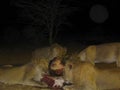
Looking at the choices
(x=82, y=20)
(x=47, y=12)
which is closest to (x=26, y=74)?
(x=47, y=12)

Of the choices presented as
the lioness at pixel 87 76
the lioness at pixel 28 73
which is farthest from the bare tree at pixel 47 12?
the lioness at pixel 87 76

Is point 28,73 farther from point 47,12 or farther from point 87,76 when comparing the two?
point 47,12

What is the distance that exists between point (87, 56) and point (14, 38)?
10.8m

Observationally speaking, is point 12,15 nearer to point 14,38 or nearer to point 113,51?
point 14,38

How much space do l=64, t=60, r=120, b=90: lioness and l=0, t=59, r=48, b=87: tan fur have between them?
1101mm

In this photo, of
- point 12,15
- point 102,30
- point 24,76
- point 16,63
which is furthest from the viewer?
point 12,15

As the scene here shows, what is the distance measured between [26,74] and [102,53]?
243 centimetres

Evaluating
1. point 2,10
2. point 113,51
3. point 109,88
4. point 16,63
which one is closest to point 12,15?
point 2,10

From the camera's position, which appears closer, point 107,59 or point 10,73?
point 10,73

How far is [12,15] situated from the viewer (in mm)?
26375

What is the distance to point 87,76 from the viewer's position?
7.29m

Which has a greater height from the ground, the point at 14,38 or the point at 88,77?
the point at 14,38

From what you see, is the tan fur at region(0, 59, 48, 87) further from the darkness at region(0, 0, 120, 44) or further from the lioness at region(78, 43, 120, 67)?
the darkness at region(0, 0, 120, 44)

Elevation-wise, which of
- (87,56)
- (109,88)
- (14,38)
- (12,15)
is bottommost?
(109,88)
